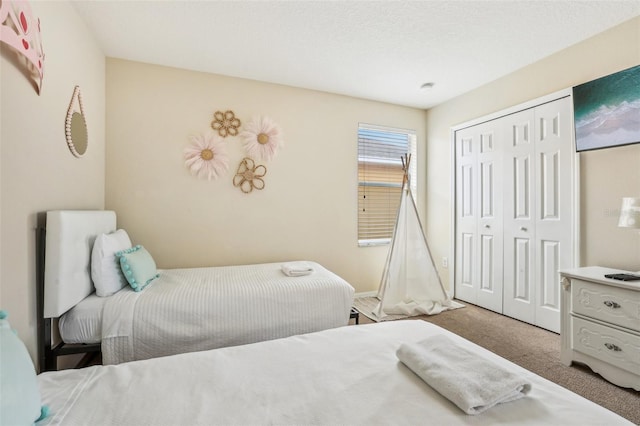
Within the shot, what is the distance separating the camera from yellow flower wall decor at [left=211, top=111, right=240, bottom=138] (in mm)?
3039

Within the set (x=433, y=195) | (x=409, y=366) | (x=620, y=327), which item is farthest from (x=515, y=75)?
(x=409, y=366)

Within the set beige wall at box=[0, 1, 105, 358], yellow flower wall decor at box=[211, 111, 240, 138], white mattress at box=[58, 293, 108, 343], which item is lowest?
white mattress at box=[58, 293, 108, 343]

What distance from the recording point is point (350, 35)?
2.38m

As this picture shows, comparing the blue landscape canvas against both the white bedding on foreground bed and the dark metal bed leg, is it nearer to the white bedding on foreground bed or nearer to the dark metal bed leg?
the white bedding on foreground bed

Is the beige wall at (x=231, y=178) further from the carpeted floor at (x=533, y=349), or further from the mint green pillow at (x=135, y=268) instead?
the carpeted floor at (x=533, y=349)

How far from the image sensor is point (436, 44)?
2.50 metres

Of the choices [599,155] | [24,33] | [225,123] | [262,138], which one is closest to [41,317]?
[24,33]

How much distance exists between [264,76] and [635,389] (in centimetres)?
379

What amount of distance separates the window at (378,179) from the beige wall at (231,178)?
4.9 inches

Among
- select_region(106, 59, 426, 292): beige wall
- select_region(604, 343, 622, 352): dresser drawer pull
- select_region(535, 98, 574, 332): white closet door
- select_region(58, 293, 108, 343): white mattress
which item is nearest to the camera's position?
select_region(58, 293, 108, 343): white mattress

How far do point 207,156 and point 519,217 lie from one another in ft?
10.6

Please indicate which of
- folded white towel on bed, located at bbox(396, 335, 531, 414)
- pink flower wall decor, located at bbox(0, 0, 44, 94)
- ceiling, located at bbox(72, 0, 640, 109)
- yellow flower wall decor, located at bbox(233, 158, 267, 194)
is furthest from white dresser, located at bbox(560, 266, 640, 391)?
pink flower wall decor, located at bbox(0, 0, 44, 94)

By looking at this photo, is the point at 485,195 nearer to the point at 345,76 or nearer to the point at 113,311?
the point at 345,76

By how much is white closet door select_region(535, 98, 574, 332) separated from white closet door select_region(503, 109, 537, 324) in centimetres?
6
